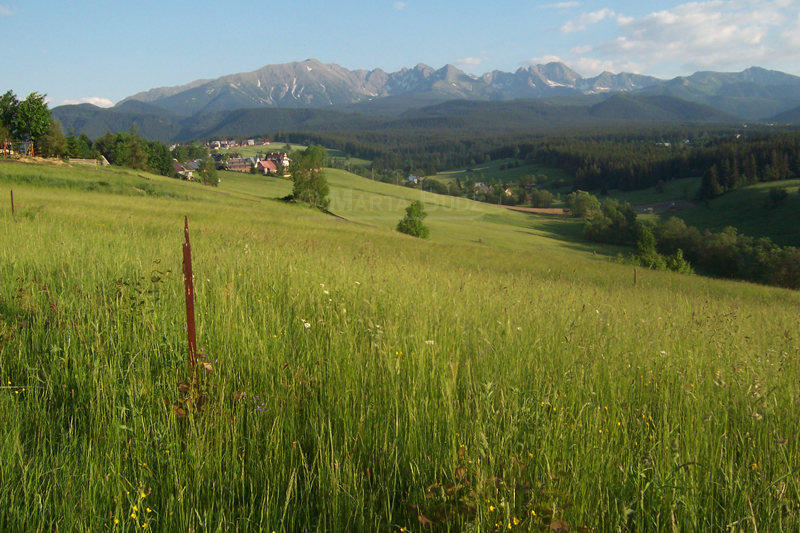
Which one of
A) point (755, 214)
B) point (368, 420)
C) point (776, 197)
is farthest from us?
point (755, 214)

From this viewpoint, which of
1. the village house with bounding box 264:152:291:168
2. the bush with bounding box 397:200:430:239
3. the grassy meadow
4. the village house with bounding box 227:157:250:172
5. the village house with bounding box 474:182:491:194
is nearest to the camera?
the grassy meadow

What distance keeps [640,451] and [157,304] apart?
3838mm

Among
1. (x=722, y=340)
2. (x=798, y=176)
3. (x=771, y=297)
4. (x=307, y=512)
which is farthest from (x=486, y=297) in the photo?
(x=798, y=176)

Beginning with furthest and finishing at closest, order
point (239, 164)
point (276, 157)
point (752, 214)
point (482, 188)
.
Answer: point (276, 157), point (239, 164), point (482, 188), point (752, 214)

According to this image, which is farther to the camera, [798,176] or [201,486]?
[798,176]

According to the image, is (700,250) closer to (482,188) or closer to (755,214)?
(755,214)

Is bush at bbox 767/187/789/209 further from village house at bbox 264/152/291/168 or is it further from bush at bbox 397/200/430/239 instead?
village house at bbox 264/152/291/168

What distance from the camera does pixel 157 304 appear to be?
13.7 feet

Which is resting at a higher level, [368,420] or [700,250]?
[368,420]

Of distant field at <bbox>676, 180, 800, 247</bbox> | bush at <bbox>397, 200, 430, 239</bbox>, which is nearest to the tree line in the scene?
distant field at <bbox>676, 180, 800, 247</bbox>

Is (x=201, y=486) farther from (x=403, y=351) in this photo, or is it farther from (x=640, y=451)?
(x=640, y=451)

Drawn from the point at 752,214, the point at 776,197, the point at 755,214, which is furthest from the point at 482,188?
the point at 776,197

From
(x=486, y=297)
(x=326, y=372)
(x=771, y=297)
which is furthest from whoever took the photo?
(x=771, y=297)

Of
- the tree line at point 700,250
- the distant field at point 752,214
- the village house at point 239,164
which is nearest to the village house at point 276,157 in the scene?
the village house at point 239,164
